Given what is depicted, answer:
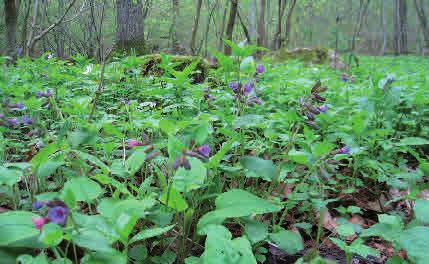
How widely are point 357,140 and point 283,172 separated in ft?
2.51

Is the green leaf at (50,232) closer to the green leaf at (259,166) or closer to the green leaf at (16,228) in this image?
the green leaf at (16,228)

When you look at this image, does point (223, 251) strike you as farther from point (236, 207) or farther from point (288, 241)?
point (288, 241)

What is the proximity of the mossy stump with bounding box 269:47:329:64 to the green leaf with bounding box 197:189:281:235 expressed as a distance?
396 inches

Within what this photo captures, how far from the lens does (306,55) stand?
1102 centimetres

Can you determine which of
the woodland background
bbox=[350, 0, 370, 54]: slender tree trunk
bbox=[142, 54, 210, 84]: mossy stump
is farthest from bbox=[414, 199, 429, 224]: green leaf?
bbox=[350, 0, 370, 54]: slender tree trunk

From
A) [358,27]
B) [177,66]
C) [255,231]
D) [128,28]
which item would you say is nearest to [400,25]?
[358,27]

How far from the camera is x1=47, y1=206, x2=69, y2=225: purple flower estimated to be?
849 mm

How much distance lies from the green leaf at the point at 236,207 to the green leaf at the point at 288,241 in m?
0.13

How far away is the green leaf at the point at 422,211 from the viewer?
108 centimetres

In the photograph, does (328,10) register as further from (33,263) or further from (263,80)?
(33,263)

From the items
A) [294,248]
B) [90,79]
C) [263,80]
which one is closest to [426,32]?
[263,80]

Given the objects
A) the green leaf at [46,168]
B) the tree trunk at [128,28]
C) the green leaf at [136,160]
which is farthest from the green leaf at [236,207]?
the tree trunk at [128,28]

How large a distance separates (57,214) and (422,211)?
1077 mm

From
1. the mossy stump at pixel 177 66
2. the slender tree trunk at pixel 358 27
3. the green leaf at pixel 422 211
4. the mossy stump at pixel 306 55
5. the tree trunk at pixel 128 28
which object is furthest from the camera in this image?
the mossy stump at pixel 306 55
